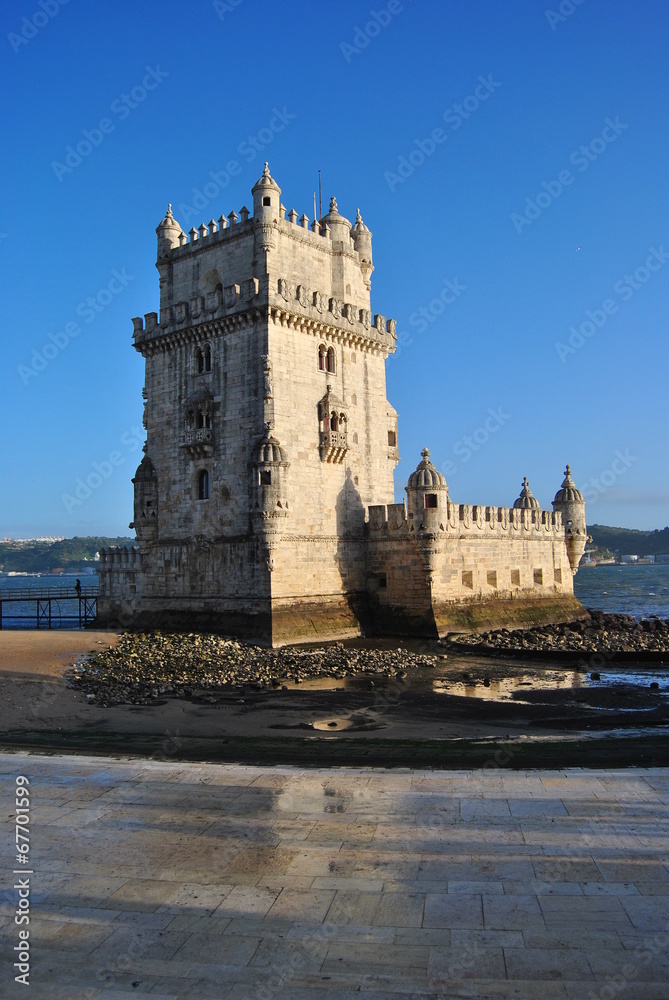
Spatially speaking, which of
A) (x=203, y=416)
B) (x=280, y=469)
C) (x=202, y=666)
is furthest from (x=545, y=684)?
(x=203, y=416)

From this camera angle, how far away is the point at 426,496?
3247 centimetres

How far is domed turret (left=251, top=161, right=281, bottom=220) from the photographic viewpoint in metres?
31.3

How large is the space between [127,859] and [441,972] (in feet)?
11.6

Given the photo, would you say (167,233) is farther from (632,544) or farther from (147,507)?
(632,544)

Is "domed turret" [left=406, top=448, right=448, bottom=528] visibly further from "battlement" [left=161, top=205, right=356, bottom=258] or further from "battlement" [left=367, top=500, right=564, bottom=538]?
"battlement" [left=161, top=205, right=356, bottom=258]

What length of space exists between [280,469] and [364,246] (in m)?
13.3

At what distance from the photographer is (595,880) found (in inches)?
273

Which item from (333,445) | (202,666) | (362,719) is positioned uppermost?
(333,445)

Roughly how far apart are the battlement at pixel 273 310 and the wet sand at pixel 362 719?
47.0 feet

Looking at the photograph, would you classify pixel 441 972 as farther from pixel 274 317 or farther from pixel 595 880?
pixel 274 317

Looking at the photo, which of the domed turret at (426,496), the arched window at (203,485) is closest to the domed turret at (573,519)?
the domed turret at (426,496)

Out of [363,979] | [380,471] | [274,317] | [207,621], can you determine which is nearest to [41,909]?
[363,979]

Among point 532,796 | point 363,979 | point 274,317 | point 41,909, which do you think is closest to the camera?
point 363,979

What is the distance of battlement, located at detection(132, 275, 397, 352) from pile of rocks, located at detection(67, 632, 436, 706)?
42.4 feet
